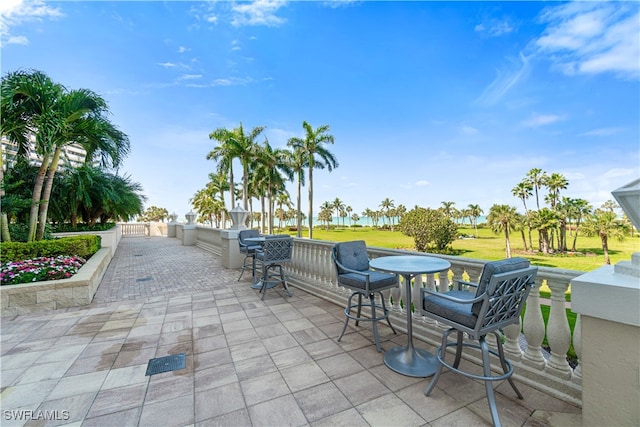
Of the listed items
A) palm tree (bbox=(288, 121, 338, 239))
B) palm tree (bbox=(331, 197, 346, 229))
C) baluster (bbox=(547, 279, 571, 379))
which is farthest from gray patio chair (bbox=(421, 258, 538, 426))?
palm tree (bbox=(331, 197, 346, 229))

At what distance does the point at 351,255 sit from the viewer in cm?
307

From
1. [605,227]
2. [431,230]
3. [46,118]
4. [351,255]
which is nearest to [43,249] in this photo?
[46,118]

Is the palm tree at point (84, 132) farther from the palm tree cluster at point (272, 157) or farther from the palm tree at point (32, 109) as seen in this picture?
the palm tree cluster at point (272, 157)

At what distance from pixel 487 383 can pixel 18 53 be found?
11076 mm

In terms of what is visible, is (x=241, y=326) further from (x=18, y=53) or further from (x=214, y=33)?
(x=18, y=53)

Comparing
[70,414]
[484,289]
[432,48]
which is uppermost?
[432,48]

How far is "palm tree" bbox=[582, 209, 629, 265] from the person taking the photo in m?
29.2

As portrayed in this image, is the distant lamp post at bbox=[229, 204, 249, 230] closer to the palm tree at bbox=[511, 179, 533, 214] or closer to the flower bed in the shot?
the flower bed

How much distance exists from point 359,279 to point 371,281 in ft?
0.43

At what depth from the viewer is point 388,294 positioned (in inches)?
131

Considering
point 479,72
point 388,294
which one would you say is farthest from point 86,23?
point 479,72

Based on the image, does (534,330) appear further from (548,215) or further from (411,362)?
(548,215)

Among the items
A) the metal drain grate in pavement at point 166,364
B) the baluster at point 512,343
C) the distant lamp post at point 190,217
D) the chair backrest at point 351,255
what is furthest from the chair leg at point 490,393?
the distant lamp post at point 190,217

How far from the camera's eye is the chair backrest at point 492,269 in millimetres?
1640
